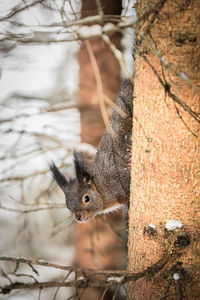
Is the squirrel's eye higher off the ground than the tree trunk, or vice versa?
the tree trunk

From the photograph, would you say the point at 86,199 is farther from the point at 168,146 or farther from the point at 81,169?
the point at 168,146

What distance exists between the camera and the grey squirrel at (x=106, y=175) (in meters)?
2.38

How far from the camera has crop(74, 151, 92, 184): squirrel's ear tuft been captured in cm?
235

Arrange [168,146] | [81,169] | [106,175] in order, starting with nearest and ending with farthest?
[168,146]
[81,169]
[106,175]

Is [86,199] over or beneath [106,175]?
beneath

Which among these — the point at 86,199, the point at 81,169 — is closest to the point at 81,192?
the point at 86,199

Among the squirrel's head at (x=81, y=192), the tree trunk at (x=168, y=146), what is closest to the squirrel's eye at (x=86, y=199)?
the squirrel's head at (x=81, y=192)

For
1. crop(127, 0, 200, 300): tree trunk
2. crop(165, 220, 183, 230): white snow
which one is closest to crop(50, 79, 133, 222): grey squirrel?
crop(127, 0, 200, 300): tree trunk

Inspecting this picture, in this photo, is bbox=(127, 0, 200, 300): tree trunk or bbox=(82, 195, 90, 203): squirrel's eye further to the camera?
bbox=(82, 195, 90, 203): squirrel's eye

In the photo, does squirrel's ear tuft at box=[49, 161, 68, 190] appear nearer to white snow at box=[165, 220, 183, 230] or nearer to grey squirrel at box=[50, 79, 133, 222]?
grey squirrel at box=[50, 79, 133, 222]

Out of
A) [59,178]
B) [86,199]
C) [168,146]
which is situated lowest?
[86,199]

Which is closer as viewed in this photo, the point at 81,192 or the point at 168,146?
the point at 168,146

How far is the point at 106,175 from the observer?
99.3 inches

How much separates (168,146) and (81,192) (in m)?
1.24
